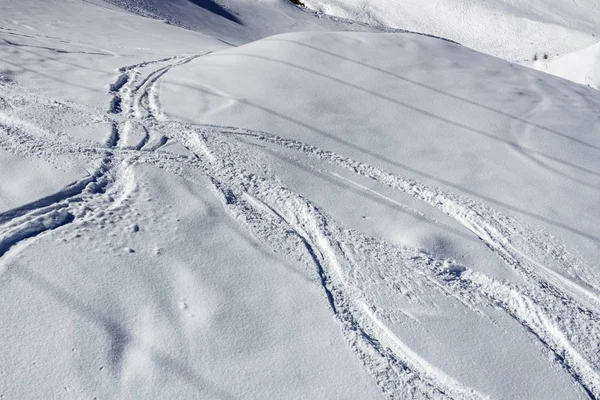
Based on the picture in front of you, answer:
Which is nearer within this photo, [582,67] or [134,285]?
[134,285]

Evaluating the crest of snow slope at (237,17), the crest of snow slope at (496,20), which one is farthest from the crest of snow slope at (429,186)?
the crest of snow slope at (496,20)

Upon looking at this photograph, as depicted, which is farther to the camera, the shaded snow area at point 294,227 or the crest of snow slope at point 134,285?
the shaded snow area at point 294,227

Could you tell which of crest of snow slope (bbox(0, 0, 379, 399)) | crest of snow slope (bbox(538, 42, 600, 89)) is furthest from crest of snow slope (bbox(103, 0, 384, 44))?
crest of snow slope (bbox(0, 0, 379, 399))

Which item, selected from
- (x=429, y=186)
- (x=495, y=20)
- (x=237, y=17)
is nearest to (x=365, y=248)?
(x=429, y=186)

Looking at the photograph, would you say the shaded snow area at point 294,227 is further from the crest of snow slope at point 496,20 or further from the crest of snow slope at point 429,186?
the crest of snow slope at point 496,20

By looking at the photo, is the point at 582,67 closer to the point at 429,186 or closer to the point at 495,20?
the point at 495,20
